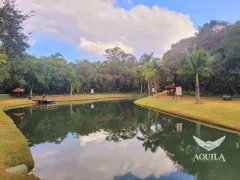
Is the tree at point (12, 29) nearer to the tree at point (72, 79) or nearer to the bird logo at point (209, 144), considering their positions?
the bird logo at point (209, 144)

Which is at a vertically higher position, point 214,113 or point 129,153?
point 214,113

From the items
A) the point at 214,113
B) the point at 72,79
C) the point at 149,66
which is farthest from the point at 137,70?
the point at 214,113

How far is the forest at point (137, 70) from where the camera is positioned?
29030 mm

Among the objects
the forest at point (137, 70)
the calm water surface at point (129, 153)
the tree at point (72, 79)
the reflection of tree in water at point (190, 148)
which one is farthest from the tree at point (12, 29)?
the tree at point (72, 79)

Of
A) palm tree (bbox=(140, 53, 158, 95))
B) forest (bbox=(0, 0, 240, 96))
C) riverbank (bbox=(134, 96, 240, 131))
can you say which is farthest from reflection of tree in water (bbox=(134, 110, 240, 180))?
palm tree (bbox=(140, 53, 158, 95))

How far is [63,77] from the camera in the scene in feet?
237

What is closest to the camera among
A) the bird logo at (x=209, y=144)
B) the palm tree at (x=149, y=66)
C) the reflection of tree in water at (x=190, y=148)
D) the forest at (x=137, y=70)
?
the reflection of tree in water at (x=190, y=148)

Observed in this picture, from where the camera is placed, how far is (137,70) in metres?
91.5

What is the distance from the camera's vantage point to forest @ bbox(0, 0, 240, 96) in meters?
29.0

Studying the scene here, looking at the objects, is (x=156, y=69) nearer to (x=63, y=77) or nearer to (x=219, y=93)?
(x=219, y=93)

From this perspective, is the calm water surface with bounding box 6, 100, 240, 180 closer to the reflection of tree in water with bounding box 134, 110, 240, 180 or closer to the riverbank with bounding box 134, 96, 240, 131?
the reflection of tree in water with bounding box 134, 110, 240, 180

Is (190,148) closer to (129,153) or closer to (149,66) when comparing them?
(129,153)

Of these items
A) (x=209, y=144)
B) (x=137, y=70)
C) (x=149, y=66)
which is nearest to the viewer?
(x=209, y=144)

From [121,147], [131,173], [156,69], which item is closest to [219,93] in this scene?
[156,69]
